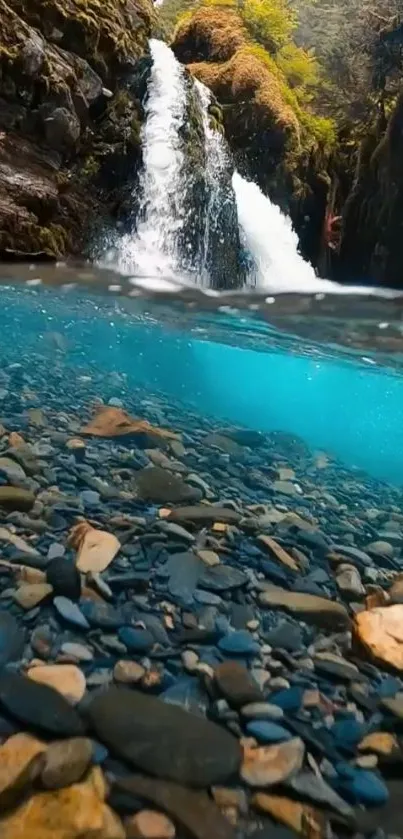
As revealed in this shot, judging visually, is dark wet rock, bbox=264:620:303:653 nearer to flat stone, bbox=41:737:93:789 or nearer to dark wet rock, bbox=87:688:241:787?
dark wet rock, bbox=87:688:241:787

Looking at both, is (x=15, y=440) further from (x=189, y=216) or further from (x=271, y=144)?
(x=271, y=144)

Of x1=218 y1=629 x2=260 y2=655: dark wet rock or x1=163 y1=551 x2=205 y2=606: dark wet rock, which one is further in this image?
x1=163 y1=551 x2=205 y2=606: dark wet rock

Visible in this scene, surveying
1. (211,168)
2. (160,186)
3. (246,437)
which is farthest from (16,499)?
(211,168)

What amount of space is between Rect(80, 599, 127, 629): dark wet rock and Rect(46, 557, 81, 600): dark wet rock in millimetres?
51

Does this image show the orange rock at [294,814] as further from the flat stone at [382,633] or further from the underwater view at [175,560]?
the flat stone at [382,633]

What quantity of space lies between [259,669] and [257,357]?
9.62m

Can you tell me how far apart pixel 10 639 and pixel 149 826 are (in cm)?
67

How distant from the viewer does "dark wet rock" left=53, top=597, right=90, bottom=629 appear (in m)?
1.75

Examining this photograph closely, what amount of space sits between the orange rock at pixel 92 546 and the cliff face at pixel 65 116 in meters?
9.99

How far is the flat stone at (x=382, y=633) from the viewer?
1825 mm

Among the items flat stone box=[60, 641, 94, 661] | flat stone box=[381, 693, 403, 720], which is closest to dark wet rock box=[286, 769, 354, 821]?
flat stone box=[381, 693, 403, 720]

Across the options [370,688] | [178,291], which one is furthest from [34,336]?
[370,688]

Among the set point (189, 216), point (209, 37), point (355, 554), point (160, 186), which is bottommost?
point (355, 554)

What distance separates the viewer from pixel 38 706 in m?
1.38
